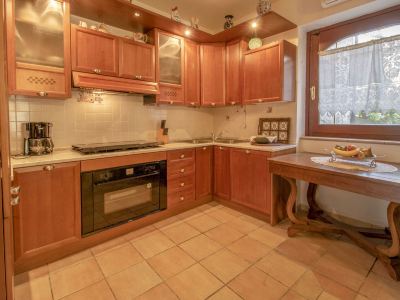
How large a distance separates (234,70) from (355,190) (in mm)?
2141

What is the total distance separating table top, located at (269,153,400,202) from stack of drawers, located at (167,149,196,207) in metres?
1.03

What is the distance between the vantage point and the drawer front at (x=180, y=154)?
8.75 ft

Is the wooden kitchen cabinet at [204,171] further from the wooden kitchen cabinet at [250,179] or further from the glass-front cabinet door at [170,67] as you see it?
the glass-front cabinet door at [170,67]

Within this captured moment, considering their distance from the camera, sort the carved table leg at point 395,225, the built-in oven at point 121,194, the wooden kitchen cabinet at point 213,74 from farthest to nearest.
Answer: the wooden kitchen cabinet at point 213,74
the built-in oven at point 121,194
the carved table leg at point 395,225

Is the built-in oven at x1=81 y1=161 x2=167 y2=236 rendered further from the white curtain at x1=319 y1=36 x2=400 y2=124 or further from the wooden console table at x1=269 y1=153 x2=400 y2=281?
the white curtain at x1=319 y1=36 x2=400 y2=124

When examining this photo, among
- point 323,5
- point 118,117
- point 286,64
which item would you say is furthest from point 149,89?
point 323,5

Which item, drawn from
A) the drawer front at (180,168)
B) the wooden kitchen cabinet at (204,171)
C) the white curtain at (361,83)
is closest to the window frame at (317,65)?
the white curtain at (361,83)

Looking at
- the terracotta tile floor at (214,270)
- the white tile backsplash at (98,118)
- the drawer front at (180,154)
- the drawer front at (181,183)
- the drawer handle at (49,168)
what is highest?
the white tile backsplash at (98,118)

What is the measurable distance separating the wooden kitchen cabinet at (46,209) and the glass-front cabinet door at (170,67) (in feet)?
4.65

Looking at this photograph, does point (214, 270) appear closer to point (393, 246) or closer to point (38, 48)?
point (393, 246)

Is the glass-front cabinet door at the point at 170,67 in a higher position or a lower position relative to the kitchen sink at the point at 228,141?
higher

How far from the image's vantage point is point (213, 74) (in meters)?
3.27

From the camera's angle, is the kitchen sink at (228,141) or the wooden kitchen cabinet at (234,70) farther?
the kitchen sink at (228,141)

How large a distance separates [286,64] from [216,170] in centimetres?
160
